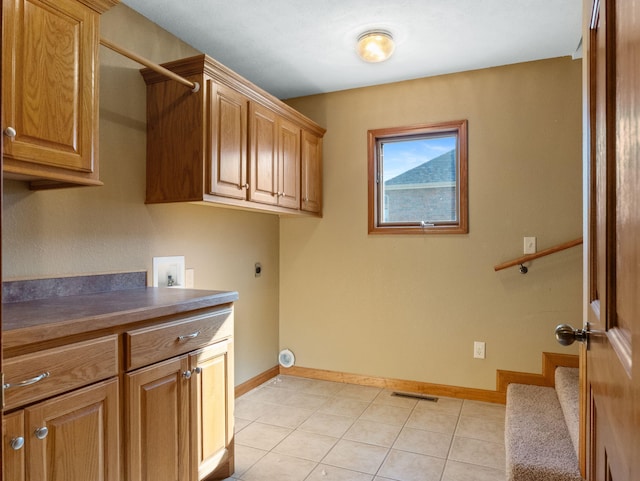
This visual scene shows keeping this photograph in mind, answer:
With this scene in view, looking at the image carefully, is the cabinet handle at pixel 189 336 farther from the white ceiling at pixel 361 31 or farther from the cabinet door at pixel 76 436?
the white ceiling at pixel 361 31

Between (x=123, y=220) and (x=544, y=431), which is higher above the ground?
(x=123, y=220)

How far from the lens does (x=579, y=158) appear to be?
9.09 feet

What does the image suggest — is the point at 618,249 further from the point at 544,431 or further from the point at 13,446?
the point at 544,431

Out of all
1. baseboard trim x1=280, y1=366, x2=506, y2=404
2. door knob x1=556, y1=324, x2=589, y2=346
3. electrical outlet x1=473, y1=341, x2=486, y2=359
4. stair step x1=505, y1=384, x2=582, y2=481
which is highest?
door knob x1=556, y1=324, x2=589, y2=346

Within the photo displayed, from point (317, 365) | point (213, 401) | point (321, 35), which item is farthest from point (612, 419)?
point (317, 365)

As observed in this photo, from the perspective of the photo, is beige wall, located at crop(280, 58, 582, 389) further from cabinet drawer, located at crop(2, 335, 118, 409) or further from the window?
cabinet drawer, located at crop(2, 335, 118, 409)

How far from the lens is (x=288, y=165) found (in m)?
2.98

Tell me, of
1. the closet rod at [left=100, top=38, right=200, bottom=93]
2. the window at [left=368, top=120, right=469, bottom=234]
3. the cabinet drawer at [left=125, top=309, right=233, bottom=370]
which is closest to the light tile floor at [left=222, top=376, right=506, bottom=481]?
the cabinet drawer at [left=125, top=309, right=233, bottom=370]

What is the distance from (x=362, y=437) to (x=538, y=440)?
950 millimetres

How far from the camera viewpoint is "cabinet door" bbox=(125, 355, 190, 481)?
1.50 metres

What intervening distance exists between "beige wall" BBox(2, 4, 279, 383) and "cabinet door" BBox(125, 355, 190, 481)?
688 mm

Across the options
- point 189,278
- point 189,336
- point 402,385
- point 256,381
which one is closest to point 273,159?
point 189,278

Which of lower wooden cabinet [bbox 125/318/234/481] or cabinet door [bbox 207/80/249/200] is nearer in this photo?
lower wooden cabinet [bbox 125/318/234/481]

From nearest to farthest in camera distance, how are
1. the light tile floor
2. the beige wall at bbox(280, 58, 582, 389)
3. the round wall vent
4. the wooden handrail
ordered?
the light tile floor
the wooden handrail
the beige wall at bbox(280, 58, 582, 389)
the round wall vent
